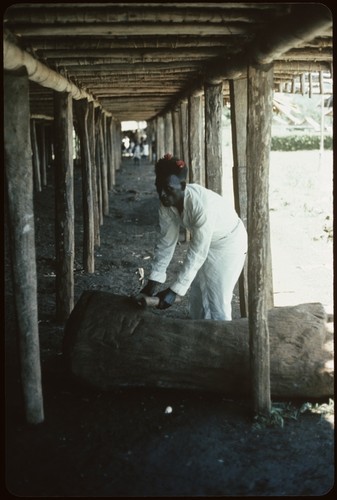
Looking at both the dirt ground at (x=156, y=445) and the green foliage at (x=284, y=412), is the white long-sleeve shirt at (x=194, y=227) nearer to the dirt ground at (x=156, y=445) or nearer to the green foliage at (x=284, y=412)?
the dirt ground at (x=156, y=445)

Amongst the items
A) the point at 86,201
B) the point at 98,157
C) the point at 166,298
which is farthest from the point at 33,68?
the point at 98,157

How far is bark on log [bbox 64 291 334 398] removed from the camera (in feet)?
14.8

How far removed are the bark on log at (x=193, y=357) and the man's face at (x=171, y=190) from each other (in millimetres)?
963

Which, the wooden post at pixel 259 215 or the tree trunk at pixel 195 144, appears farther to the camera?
the tree trunk at pixel 195 144

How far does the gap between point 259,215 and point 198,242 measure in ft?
2.01

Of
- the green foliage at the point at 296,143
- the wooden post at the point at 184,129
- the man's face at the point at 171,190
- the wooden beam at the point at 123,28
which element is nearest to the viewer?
the wooden beam at the point at 123,28

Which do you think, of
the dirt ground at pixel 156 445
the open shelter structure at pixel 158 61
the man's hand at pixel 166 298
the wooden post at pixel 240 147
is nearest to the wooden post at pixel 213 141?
the wooden post at pixel 240 147

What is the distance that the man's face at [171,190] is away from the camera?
15.2ft

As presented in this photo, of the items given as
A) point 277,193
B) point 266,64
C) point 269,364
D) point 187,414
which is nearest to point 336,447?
point 269,364

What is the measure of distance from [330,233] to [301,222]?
5.18 ft

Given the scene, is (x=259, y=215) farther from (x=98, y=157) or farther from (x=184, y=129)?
(x=98, y=157)

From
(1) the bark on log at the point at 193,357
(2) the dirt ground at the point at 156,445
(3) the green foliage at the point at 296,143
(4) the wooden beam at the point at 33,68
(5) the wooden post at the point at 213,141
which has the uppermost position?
(3) the green foliage at the point at 296,143

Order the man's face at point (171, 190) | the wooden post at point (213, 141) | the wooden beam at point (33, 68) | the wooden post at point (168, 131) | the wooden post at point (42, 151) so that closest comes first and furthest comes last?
the wooden beam at point (33, 68) < the man's face at point (171, 190) < the wooden post at point (213, 141) < the wooden post at point (168, 131) < the wooden post at point (42, 151)

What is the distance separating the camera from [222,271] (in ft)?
17.5
